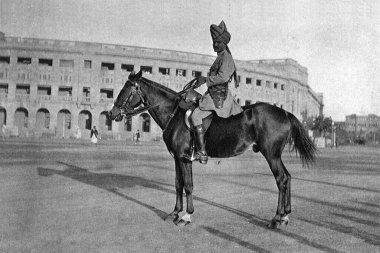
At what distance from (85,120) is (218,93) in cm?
5345

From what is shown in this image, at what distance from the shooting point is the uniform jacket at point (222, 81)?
248 inches

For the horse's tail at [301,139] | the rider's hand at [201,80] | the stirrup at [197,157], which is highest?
the rider's hand at [201,80]

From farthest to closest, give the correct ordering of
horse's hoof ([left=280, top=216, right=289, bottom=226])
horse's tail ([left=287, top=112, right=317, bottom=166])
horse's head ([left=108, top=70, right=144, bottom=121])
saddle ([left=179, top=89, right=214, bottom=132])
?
horse's head ([left=108, top=70, right=144, bottom=121]) → horse's tail ([left=287, top=112, right=317, bottom=166]) → saddle ([left=179, top=89, right=214, bottom=132]) → horse's hoof ([left=280, top=216, right=289, bottom=226])

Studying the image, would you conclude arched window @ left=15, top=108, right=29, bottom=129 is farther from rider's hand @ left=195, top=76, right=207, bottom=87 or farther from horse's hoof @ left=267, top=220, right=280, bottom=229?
horse's hoof @ left=267, top=220, right=280, bottom=229

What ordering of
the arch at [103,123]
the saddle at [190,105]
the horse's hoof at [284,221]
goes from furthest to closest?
the arch at [103,123], the saddle at [190,105], the horse's hoof at [284,221]

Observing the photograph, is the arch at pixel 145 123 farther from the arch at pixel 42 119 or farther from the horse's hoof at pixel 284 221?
the horse's hoof at pixel 284 221

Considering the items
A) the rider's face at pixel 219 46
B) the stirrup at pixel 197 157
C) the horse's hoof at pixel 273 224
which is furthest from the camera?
the rider's face at pixel 219 46

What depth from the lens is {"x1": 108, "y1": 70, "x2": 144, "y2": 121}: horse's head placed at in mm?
6898

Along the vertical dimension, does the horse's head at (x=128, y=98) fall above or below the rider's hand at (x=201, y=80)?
below

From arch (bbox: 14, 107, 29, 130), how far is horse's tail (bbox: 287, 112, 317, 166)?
176ft

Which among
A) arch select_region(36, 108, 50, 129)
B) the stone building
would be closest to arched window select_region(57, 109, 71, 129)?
arch select_region(36, 108, 50, 129)

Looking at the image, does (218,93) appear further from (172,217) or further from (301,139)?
(172,217)

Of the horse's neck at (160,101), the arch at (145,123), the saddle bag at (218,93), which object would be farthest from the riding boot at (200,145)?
the arch at (145,123)

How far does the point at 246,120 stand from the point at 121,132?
165 feet
